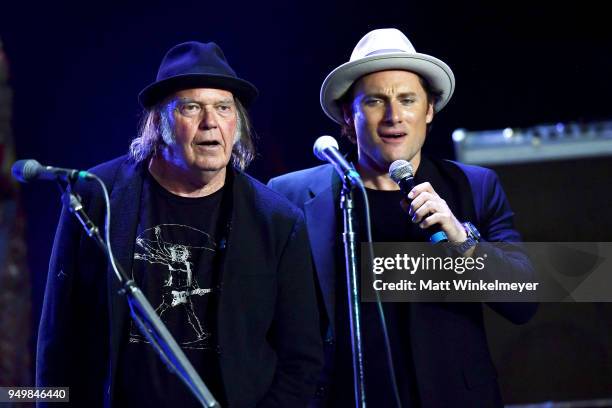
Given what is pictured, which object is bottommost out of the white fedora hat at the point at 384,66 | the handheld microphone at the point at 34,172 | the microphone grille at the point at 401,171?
the handheld microphone at the point at 34,172

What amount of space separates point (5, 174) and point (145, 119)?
1611mm

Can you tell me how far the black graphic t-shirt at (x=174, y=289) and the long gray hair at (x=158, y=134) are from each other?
0.16 metres

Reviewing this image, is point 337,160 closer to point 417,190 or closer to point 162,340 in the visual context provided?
point 417,190

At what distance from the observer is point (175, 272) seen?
267 centimetres

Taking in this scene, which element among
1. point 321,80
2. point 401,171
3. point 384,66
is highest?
point 321,80

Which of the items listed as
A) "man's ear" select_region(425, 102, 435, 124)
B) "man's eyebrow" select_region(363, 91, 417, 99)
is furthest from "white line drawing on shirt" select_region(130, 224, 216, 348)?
A: "man's ear" select_region(425, 102, 435, 124)

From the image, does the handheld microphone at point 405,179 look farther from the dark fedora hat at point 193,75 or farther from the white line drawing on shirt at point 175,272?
the white line drawing on shirt at point 175,272

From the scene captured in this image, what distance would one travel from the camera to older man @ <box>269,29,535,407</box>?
2.97m

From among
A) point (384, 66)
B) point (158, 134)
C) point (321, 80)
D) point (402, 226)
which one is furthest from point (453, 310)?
point (321, 80)

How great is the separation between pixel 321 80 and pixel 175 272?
2.22 metres

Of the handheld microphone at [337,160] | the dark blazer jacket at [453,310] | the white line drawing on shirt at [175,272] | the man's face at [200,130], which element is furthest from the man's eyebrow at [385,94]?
the white line drawing on shirt at [175,272]

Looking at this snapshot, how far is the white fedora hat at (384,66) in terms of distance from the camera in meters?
3.24

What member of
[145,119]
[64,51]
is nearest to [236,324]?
[145,119]

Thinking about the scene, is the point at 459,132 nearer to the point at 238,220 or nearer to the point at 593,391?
the point at 593,391
